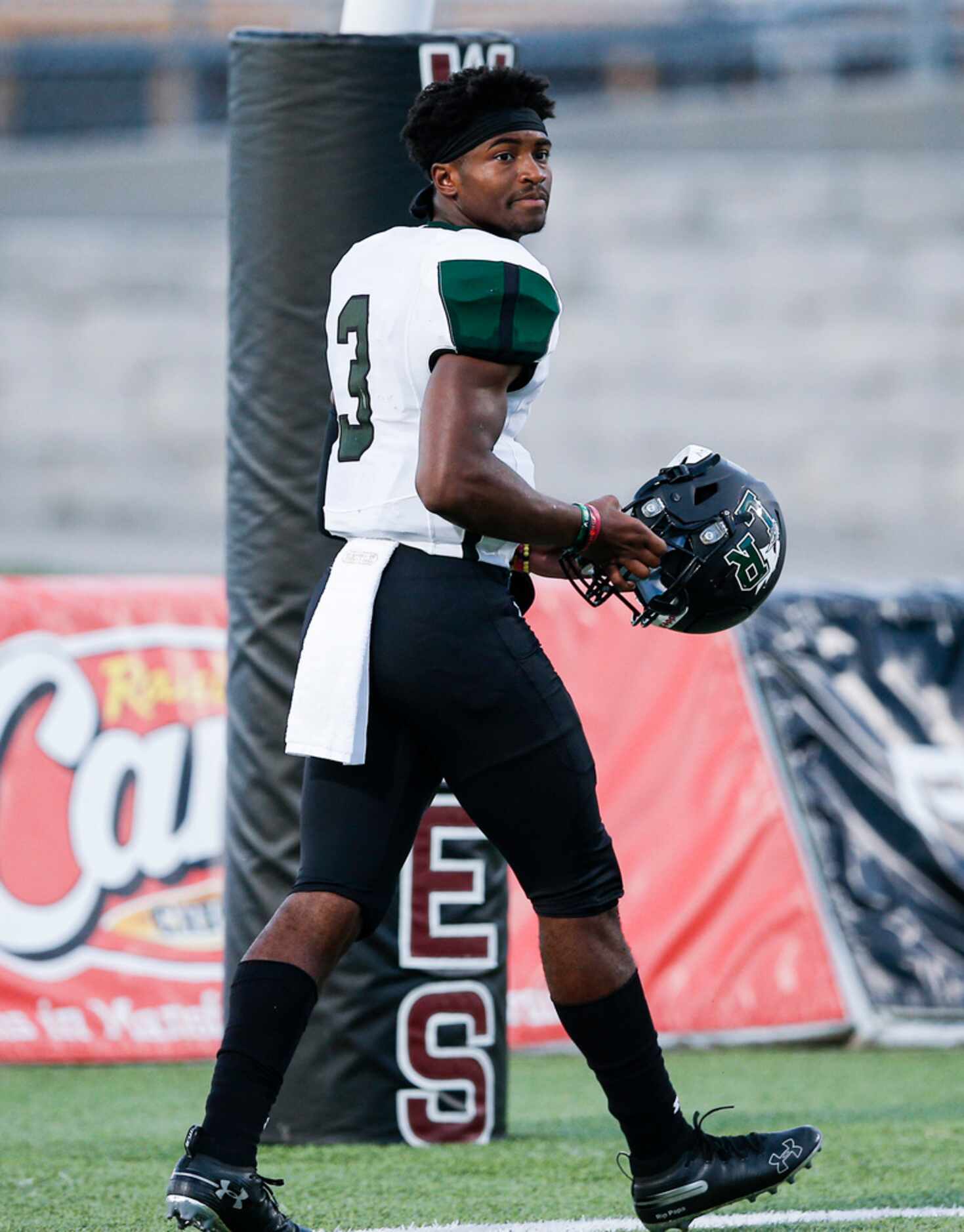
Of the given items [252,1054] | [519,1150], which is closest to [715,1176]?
[252,1054]

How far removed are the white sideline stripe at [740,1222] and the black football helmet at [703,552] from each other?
1.07 m

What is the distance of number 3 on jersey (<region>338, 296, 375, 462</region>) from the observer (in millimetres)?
3457

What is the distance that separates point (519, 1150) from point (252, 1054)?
4.68 ft

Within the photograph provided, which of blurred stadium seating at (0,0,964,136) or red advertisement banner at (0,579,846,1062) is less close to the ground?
blurred stadium seating at (0,0,964,136)

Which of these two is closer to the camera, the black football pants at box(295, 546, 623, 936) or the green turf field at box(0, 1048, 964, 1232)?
the black football pants at box(295, 546, 623, 936)

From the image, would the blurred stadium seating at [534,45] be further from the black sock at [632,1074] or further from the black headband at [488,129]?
the black sock at [632,1074]

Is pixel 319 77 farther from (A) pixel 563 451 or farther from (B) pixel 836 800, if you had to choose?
(A) pixel 563 451

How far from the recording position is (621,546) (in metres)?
3.38

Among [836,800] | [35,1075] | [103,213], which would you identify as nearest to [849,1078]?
[836,800]

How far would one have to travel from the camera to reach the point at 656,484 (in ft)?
11.8

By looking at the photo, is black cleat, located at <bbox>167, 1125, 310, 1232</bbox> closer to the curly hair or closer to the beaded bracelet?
the beaded bracelet

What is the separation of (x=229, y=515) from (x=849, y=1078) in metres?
2.44

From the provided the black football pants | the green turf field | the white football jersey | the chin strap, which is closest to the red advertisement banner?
the green turf field

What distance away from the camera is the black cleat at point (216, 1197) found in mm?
3238
